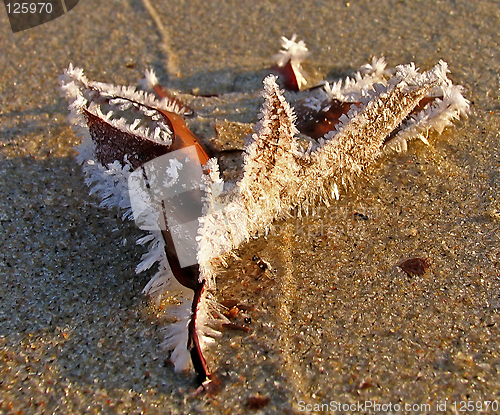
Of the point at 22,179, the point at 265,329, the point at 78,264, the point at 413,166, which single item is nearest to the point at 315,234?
the point at 265,329

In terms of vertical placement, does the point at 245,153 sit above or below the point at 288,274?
above

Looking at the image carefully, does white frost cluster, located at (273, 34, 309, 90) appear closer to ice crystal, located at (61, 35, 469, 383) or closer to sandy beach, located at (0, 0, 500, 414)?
sandy beach, located at (0, 0, 500, 414)

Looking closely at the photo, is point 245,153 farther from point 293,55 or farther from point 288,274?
point 293,55

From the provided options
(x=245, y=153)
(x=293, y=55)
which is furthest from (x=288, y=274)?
(x=293, y=55)

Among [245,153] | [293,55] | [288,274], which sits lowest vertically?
[288,274]

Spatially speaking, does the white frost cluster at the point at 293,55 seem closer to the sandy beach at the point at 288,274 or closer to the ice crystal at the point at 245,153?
the sandy beach at the point at 288,274

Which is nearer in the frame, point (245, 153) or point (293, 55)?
point (245, 153)

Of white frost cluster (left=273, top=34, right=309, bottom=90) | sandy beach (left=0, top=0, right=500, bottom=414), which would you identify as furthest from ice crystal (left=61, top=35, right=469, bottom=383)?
white frost cluster (left=273, top=34, right=309, bottom=90)

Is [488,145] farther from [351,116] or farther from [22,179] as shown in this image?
[22,179]

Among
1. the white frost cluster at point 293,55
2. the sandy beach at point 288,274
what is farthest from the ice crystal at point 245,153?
the white frost cluster at point 293,55
